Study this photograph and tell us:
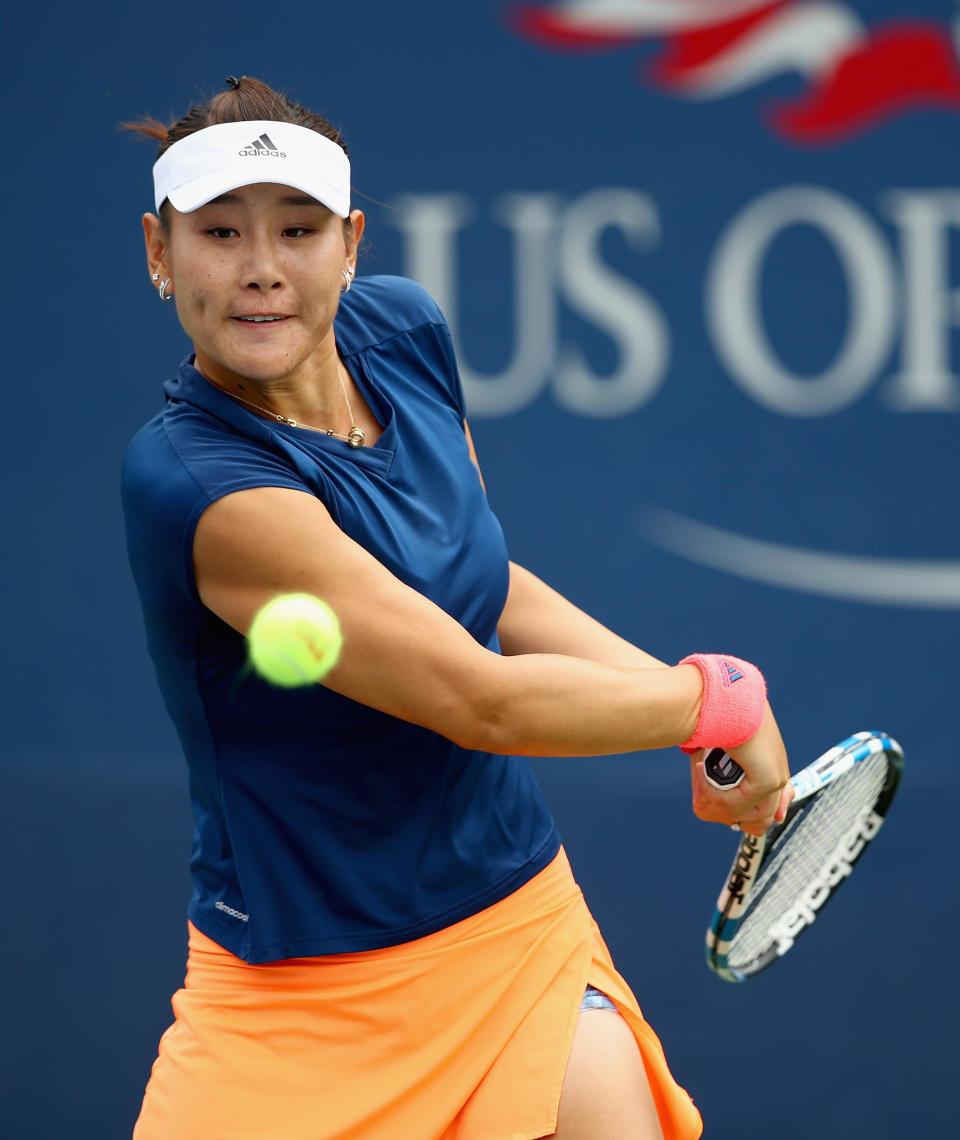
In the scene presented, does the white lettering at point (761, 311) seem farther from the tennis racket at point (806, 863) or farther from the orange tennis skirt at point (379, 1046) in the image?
the orange tennis skirt at point (379, 1046)

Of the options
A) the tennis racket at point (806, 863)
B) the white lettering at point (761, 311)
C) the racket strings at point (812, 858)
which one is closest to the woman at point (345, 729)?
the tennis racket at point (806, 863)

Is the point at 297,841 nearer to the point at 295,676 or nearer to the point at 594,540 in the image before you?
the point at 295,676

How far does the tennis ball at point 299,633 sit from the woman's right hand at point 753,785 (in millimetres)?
491

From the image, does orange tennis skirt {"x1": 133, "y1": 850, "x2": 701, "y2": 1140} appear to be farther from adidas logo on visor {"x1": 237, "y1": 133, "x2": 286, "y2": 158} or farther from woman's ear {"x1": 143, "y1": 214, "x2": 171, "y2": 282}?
adidas logo on visor {"x1": 237, "y1": 133, "x2": 286, "y2": 158}

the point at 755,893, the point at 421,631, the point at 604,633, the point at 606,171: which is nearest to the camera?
the point at 421,631

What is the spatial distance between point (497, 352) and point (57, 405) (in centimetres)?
94

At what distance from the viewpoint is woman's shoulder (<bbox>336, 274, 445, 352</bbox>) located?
188 cm

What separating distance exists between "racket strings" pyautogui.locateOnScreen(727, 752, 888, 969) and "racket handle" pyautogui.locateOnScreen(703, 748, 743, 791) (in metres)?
0.53

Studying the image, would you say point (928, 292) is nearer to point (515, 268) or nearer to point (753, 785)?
point (515, 268)

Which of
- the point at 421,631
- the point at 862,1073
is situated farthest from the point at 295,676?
the point at 862,1073

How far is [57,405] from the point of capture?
10.7 feet

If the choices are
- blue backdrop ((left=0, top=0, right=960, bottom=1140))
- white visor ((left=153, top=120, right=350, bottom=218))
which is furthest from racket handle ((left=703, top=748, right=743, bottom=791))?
blue backdrop ((left=0, top=0, right=960, bottom=1140))

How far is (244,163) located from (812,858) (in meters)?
1.40

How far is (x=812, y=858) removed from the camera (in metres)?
2.38
